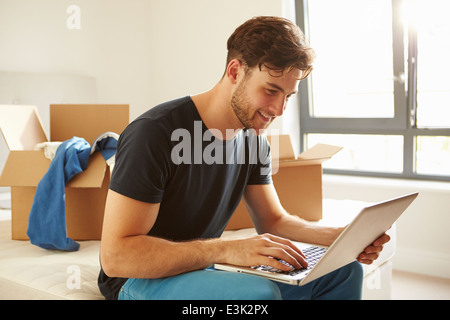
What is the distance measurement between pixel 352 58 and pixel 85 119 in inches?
71.2

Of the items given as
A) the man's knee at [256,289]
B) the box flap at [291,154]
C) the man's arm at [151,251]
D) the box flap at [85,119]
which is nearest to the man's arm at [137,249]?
the man's arm at [151,251]

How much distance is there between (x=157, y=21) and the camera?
11.9ft

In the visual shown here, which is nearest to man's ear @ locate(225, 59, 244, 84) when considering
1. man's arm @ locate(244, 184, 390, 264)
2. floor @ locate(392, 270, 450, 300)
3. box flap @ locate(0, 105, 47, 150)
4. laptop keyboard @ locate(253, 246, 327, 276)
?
man's arm @ locate(244, 184, 390, 264)

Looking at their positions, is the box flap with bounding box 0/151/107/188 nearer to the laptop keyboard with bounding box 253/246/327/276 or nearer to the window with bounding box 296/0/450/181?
the laptop keyboard with bounding box 253/246/327/276

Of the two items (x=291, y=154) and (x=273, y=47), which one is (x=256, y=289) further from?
(x=291, y=154)

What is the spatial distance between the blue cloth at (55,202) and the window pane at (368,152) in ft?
5.82

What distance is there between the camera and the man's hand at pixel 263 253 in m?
1.05

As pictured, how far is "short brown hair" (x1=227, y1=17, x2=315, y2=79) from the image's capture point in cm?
125

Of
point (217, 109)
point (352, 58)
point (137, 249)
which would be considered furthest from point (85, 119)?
point (352, 58)

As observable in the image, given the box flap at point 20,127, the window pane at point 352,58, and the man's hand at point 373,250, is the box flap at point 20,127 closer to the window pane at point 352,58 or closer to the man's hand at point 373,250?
the man's hand at point 373,250

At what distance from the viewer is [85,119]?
2205mm
